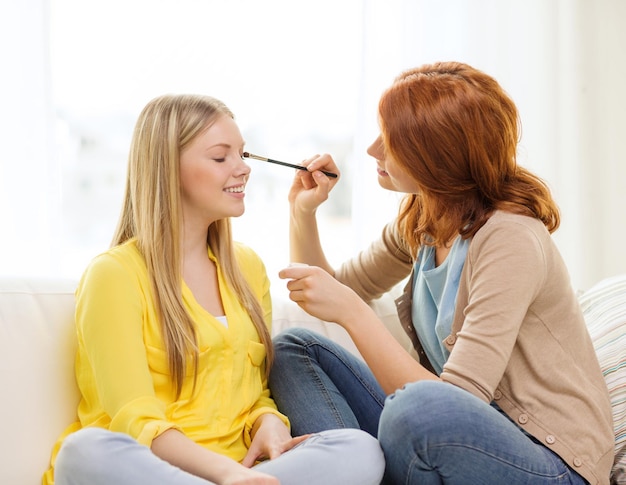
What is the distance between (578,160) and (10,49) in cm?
177

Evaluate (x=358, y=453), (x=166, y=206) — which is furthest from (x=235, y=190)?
(x=358, y=453)

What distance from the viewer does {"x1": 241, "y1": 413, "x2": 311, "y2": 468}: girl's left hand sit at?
4.44ft

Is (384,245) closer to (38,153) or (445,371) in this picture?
(445,371)

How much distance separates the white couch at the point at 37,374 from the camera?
135 centimetres

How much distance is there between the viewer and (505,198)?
1.47 metres

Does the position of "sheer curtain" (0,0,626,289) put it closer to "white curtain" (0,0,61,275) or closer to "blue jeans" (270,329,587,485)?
"white curtain" (0,0,61,275)

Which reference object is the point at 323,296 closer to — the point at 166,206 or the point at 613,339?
the point at 166,206

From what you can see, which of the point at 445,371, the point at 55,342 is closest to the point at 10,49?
the point at 55,342

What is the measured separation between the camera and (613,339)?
164 centimetres

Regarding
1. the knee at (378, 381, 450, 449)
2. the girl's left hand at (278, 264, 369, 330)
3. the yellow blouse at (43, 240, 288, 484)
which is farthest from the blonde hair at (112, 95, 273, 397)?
the knee at (378, 381, 450, 449)

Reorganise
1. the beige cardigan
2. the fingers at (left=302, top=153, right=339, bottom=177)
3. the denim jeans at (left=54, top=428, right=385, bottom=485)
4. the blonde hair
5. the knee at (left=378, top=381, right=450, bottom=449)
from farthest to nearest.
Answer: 1. the fingers at (left=302, top=153, right=339, bottom=177)
2. the blonde hair
3. the beige cardigan
4. the knee at (left=378, top=381, right=450, bottom=449)
5. the denim jeans at (left=54, top=428, right=385, bottom=485)

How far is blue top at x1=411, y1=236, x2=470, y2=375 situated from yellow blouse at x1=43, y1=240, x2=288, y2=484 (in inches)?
12.9

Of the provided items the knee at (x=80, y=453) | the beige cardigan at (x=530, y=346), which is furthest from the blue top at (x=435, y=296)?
the knee at (x=80, y=453)

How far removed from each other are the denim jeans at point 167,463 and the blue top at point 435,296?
330 millimetres
